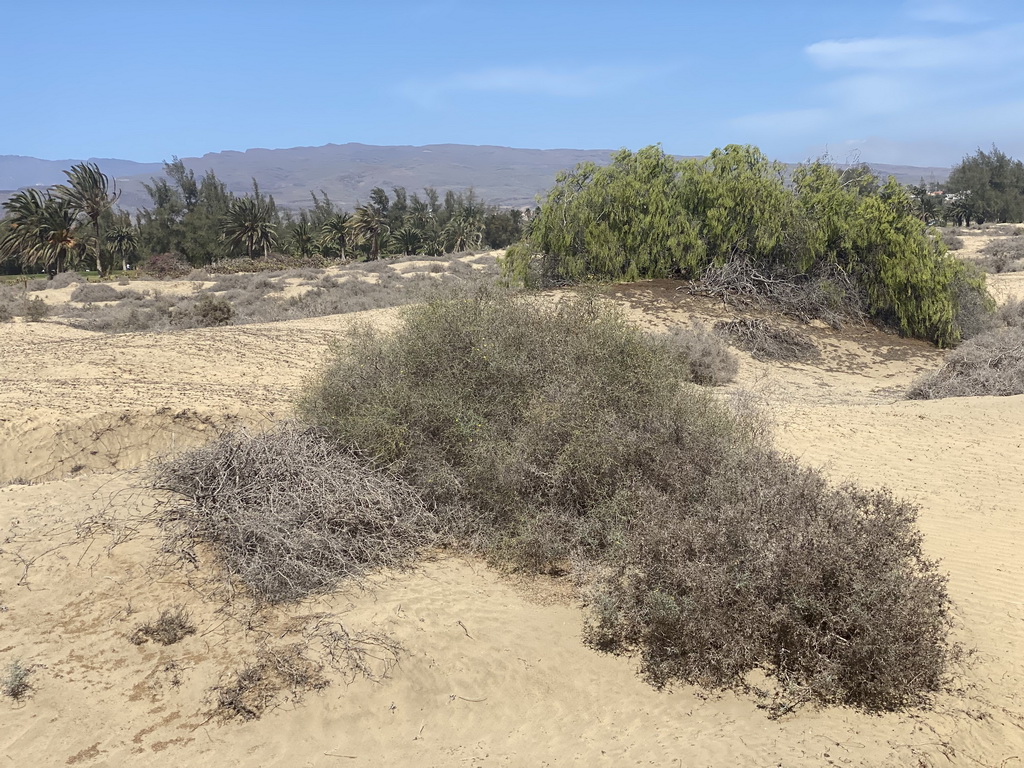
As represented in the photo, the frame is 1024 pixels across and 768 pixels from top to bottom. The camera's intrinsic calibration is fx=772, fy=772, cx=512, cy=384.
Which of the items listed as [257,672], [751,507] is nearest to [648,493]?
[751,507]

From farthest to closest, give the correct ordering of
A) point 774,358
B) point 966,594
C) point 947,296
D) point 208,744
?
point 947,296
point 774,358
point 966,594
point 208,744

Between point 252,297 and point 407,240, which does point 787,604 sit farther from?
point 407,240

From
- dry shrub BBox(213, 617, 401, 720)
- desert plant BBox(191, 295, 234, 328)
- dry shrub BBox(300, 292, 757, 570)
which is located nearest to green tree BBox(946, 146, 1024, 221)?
desert plant BBox(191, 295, 234, 328)

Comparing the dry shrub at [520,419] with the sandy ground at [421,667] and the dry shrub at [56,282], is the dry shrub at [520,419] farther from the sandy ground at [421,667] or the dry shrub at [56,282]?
the dry shrub at [56,282]

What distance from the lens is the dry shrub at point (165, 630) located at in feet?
16.0

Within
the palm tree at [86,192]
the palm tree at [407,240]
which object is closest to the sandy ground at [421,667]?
the palm tree at [86,192]

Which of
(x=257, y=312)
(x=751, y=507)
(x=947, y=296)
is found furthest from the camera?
(x=257, y=312)

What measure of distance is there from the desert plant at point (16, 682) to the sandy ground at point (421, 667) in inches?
2.3

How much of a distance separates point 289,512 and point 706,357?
9.31m

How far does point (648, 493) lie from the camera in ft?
19.3

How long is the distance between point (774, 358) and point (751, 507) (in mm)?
11360

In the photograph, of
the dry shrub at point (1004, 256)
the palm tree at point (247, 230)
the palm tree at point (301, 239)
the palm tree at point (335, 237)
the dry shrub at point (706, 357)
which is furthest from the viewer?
the palm tree at point (335, 237)

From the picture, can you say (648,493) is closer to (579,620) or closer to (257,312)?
(579,620)

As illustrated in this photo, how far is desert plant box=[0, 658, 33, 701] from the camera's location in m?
4.34
